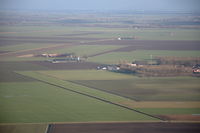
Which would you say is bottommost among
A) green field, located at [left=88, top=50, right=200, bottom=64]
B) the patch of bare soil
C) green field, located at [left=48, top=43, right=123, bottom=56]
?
the patch of bare soil

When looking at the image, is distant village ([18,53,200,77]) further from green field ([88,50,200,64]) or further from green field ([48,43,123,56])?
green field ([48,43,123,56])

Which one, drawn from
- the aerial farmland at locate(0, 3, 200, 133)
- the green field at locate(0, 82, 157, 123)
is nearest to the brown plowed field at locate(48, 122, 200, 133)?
the aerial farmland at locate(0, 3, 200, 133)

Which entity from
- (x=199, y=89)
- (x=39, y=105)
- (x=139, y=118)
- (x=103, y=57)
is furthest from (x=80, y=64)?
(x=139, y=118)

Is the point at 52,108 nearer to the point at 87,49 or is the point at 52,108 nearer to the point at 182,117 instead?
the point at 182,117

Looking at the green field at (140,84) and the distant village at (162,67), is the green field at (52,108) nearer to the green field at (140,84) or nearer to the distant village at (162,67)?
the green field at (140,84)

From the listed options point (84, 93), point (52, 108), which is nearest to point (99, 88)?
point (84, 93)

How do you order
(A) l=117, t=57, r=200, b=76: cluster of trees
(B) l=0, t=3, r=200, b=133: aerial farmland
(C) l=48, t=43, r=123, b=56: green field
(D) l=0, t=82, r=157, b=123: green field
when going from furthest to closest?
(C) l=48, t=43, r=123, b=56: green field
(A) l=117, t=57, r=200, b=76: cluster of trees
(D) l=0, t=82, r=157, b=123: green field
(B) l=0, t=3, r=200, b=133: aerial farmland

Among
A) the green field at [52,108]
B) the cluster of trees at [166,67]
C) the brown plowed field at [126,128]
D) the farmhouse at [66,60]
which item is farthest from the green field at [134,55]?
the brown plowed field at [126,128]
